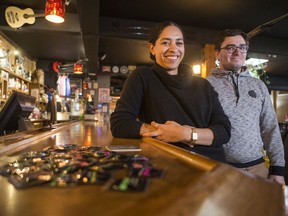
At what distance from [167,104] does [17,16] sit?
4.81 m

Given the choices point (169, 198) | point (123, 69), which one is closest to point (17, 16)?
point (123, 69)

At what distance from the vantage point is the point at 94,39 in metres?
5.60

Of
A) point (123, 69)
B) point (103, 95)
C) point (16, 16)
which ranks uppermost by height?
point (16, 16)

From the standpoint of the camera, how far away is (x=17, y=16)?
4.95 meters

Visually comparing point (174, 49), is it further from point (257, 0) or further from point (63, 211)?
point (257, 0)

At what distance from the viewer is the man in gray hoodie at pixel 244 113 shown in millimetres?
1530

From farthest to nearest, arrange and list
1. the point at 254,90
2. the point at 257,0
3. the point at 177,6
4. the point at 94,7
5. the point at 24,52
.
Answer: the point at 24,52, the point at 177,6, the point at 257,0, the point at 94,7, the point at 254,90

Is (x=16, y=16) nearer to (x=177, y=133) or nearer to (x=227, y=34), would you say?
(x=227, y=34)

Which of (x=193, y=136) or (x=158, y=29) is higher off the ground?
(x=158, y=29)

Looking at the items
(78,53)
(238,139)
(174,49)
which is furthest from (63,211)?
(78,53)

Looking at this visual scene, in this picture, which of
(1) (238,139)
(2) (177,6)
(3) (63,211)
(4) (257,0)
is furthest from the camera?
(2) (177,6)

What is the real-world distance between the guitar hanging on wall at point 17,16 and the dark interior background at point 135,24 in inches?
4.3

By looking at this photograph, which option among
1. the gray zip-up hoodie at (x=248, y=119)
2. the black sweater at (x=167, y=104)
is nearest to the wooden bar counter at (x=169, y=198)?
the black sweater at (x=167, y=104)

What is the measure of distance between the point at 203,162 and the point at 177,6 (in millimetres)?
4900
